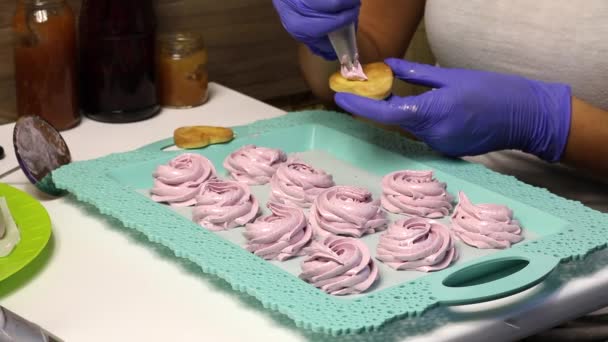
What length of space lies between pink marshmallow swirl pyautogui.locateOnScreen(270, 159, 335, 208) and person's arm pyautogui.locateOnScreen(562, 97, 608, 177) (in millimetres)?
413

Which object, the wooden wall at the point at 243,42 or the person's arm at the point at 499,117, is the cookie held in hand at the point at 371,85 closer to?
the person's arm at the point at 499,117

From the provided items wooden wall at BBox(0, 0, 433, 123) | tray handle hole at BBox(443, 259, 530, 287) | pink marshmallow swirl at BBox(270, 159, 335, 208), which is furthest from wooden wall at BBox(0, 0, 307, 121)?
tray handle hole at BBox(443, 259, 530, 287)

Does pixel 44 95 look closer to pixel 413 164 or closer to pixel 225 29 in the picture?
pixel 225 29

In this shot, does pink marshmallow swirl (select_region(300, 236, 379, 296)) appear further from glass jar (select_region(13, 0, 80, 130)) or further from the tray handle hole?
glass jar (select_region(13, 0, 80, 130))

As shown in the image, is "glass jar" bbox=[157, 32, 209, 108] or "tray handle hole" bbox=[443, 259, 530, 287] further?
"glass jar" bbox=[157, 32, 209, 108]

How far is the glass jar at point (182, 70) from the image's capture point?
1597 millimetres

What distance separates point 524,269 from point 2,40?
1024 mm

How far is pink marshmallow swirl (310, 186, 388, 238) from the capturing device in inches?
43.8

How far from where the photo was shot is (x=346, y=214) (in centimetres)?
111

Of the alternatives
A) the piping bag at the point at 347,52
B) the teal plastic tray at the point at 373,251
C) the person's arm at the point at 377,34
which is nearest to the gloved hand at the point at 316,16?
the piping bag at the point at 347,52

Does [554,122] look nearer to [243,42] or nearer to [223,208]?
[223,208]

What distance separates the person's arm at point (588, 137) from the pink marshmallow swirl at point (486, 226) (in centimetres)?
28

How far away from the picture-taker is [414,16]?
170cm

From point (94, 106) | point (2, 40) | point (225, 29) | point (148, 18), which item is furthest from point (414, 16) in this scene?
point (2, 40)
